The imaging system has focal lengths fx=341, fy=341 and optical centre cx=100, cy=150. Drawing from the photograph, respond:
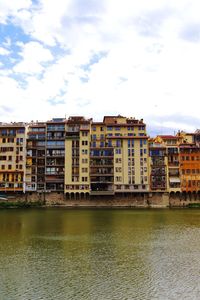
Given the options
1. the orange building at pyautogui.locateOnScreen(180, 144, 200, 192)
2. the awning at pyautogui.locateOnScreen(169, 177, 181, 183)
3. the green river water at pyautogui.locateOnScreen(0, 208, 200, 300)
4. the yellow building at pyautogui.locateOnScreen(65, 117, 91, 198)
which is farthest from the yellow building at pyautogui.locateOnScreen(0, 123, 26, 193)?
the green river water at pyautogui.locateOnScreen(0, 208, 200, 300)

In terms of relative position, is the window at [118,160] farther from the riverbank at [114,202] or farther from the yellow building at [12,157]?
the yellow building at [12,157]

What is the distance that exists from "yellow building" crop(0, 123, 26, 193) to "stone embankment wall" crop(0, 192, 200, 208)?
3.84 metres

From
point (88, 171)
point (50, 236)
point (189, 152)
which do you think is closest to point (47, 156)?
point (88, 171)

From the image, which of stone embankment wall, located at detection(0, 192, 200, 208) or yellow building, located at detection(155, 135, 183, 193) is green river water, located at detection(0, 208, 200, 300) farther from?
yellow building, located at detection(155, 135, 183, 193)

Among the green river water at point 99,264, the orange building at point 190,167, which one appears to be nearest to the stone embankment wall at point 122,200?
the orange building at point 190,167

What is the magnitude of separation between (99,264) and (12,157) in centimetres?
8710

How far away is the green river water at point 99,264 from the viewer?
75.8 feet

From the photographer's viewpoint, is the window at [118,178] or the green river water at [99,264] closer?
the green river water at [99,264]

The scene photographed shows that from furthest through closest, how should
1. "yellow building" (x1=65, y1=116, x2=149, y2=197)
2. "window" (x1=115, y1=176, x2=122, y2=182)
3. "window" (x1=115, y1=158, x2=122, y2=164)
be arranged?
1. "window" (x1=115, y1=158, x2=122, y2=164)
2. "window" (x1=115, y1=176, x2=122, y2=182)
3. "yellow building" (x1=65, y1=116, x2=149, y2=197)

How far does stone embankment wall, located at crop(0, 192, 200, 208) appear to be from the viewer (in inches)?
4232

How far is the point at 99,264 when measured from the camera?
30.1 meters

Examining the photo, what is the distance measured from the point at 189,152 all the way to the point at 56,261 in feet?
285

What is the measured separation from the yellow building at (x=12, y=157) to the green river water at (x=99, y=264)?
202 ft

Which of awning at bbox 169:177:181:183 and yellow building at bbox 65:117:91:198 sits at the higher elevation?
yellow building at bbox 65:117:91:198
